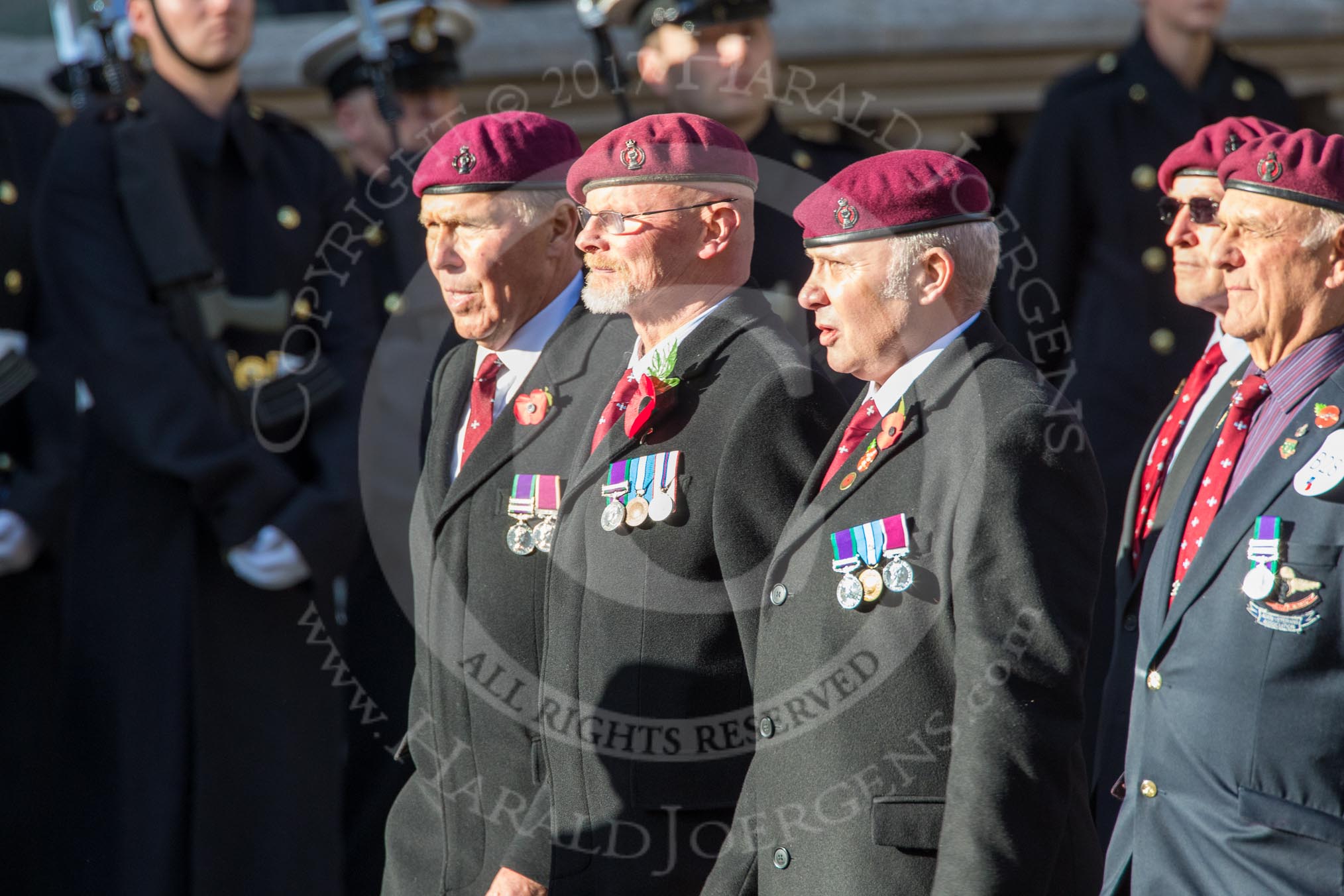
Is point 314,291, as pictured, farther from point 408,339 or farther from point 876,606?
point 876,606

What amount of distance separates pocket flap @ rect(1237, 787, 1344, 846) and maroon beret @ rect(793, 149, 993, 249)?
1059mm

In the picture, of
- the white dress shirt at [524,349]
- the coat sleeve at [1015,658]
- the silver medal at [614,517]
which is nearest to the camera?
the coat sleeve at [1015,658]

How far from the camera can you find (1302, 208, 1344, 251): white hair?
3.30 metres

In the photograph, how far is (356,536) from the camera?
514 centimetres

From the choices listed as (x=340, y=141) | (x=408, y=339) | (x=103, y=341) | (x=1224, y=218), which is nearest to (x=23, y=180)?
(x=103, y=341)

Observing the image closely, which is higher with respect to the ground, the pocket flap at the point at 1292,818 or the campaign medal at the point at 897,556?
the campaign medal at the point at 897,556

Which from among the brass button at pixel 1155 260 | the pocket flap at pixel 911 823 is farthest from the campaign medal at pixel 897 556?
the brass button at pixel 1155 260

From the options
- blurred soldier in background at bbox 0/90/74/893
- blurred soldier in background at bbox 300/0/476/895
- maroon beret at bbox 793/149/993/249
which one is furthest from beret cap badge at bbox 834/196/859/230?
blurred soldier in background at bbox 0/90/74/893

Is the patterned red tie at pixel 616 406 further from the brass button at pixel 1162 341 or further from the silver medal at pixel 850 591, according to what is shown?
the brass button at pixel 1162 341

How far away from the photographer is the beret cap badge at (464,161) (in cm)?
377

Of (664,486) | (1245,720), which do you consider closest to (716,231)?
(664,486)

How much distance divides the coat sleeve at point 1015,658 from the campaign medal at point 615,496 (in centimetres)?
70

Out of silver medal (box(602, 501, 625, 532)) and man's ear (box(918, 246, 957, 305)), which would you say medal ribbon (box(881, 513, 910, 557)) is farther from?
silver medal (box(602, 501, 625, 532))

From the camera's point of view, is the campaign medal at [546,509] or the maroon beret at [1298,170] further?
the campaign medal at [546,509]
